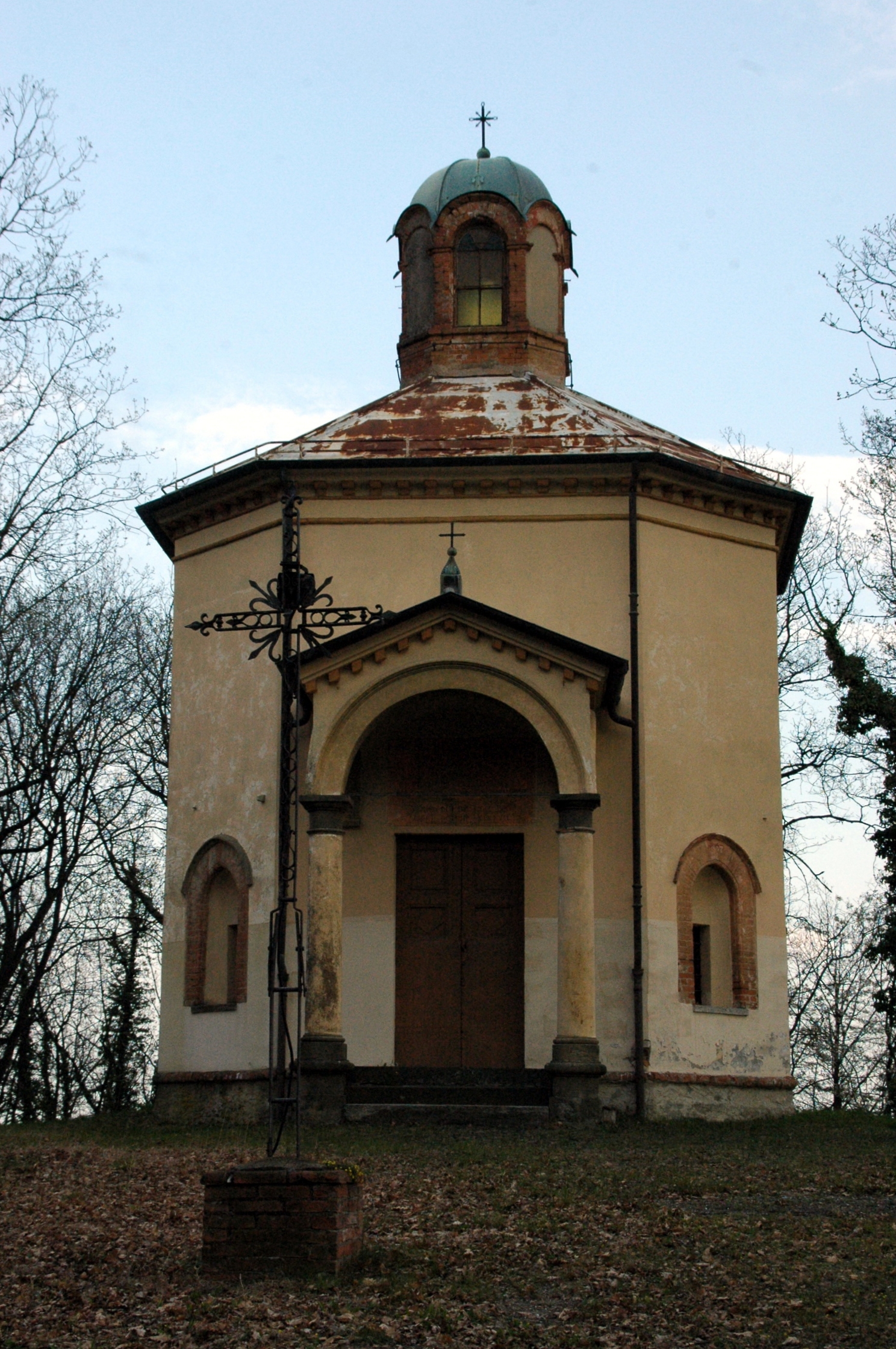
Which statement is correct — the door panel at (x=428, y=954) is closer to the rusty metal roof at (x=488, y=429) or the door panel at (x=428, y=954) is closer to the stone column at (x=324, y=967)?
the stone column at (x=324, y=967)

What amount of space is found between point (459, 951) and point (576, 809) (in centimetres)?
292

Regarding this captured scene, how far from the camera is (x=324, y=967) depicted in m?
16.8

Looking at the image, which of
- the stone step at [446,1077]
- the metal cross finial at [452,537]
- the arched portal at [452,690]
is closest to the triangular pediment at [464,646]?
the arched portal at [452,690]

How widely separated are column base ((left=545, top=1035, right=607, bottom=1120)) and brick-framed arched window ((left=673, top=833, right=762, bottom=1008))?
2.62 metres

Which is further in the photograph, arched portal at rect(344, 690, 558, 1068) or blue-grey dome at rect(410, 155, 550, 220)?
blue-grey dome at rect(410, 155, 550, 220)

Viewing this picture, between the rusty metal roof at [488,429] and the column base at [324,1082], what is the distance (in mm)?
7538

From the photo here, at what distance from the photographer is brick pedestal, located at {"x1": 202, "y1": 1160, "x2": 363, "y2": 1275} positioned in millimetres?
9094

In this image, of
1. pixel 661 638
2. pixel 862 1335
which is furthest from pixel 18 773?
pixel 862 1335

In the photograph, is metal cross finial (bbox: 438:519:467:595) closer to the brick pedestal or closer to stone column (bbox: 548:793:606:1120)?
stone column (bbox: 548:793:606:1120)

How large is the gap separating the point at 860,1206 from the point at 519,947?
7.81 metres

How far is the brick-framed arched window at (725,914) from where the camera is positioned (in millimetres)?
18875

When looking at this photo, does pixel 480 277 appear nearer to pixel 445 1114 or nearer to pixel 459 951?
pixel 459 951

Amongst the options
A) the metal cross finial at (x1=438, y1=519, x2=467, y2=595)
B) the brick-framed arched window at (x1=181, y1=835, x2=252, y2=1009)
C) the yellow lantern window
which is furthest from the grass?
the yellow lantern window

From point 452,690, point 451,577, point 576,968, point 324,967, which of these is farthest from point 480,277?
point 324,967
